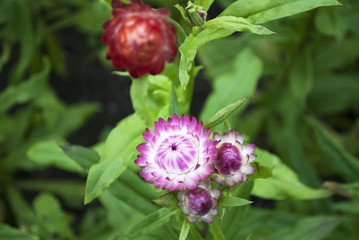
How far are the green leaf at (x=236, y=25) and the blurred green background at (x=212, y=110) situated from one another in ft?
1.85

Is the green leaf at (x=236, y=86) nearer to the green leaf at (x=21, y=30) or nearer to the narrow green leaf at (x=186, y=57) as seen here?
the narrow green leaf at (x=186, y=57)

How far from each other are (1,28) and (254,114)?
1615 millimetres

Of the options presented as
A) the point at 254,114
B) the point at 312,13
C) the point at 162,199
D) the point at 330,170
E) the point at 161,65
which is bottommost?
the point at 330,170

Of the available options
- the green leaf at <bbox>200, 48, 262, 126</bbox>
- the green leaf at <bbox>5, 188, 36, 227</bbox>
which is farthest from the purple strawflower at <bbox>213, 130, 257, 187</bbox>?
the green leaf at <bbox>5, 188, 36, 227</bbox>

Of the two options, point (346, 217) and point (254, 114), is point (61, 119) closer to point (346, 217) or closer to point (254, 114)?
point (254, 114)

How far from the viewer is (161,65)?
1.10 metres

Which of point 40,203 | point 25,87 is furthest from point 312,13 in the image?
point 40,203

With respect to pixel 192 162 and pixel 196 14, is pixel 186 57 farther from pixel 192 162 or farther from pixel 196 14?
pixel 192 162

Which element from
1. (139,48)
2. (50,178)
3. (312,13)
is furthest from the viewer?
(50,178)

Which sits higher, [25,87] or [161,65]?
[161,65]

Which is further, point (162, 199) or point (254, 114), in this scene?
point (254, 114)

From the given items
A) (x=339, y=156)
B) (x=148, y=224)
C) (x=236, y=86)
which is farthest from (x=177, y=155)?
(x=339, y=156)

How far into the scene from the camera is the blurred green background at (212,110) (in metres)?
1.85

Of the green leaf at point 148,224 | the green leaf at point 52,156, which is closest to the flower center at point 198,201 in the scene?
the green leaf at point 148,224
